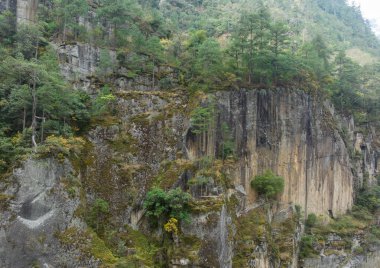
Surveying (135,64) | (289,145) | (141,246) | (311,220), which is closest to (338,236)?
(311,220)

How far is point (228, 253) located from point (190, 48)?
18.4 m

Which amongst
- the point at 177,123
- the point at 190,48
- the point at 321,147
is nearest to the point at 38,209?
the point at 177,123

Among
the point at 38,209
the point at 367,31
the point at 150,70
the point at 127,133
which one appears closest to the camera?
the point at 38,209

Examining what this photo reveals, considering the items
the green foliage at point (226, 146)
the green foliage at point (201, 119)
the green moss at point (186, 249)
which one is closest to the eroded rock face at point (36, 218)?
the green moss at point (186, 249)

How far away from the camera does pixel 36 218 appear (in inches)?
883

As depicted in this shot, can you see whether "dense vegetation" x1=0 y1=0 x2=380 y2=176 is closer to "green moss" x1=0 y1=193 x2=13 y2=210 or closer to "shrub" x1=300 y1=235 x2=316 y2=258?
"green moss" x1=0 y1=193 x2=13 y2=210

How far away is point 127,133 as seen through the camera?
1123 inches

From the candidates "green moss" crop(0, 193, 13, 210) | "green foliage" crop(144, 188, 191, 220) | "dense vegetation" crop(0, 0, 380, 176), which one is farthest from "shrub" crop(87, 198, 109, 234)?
"dense vegetation" crop(0, 0, 380, 176)

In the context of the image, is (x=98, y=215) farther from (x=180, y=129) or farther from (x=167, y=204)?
(x=180, y=129)

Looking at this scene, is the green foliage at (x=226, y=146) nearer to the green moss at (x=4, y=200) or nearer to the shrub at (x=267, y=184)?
the shrub at (x=267, y=184)

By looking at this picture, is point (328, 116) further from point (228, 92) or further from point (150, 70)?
point (150, 70)

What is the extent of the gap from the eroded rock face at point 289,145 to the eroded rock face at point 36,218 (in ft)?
30.9

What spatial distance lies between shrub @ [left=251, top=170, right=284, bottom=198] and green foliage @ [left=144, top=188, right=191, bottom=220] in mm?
8766

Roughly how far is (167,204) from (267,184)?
32.6ft
